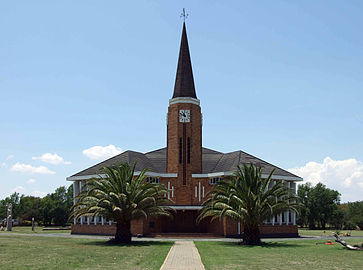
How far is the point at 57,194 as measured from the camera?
9438 centimetres

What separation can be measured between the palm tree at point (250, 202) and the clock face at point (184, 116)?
17.1 meters

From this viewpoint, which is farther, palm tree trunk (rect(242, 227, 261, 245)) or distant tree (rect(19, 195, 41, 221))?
distant tree (rect(19, 195, 41, 221))

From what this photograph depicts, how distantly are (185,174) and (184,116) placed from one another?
7.23 meters

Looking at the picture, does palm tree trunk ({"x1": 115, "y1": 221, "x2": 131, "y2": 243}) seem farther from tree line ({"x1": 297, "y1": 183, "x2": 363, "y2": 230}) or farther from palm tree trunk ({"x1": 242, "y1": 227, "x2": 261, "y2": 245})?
tree line ({"x1": 297, "y1": 183, "x2": 363, "y2": 230})

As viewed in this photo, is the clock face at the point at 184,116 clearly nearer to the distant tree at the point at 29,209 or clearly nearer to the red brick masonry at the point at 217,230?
the red brick masonry at the point at 217,230

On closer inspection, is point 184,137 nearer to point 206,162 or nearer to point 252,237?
point 206,162

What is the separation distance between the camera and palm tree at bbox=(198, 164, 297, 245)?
1246 inches

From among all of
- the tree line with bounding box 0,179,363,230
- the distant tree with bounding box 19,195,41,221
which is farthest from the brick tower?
the distant tree with bounding box 19,195,41,221

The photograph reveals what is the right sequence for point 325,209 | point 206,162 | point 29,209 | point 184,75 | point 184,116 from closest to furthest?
point 184,116 < point 184,75 < point 206,162 < point 325,209 < point 29,209

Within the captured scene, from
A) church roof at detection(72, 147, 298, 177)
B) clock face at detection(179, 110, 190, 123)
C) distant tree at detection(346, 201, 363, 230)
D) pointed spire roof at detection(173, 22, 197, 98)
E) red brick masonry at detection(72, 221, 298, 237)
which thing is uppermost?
pointed spire roof at detection(173, 22, 197, 98)

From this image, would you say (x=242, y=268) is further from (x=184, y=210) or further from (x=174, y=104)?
(x=174, y=104)

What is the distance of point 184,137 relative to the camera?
48.8m

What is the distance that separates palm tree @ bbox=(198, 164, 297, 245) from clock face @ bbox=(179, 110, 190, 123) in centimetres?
1706

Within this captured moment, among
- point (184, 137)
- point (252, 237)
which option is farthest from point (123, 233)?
point (184, 137)
